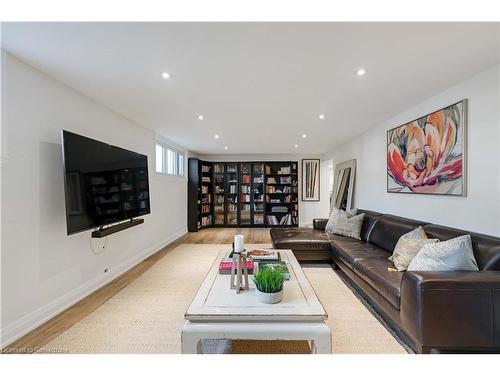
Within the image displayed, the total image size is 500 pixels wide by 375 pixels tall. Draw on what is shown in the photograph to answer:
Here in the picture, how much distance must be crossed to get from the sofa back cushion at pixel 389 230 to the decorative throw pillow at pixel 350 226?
315 millimetres

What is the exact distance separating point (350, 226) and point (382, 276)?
1.69 metres

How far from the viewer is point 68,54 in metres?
1.81

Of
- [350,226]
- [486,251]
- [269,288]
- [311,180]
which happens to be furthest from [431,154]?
[311,180]

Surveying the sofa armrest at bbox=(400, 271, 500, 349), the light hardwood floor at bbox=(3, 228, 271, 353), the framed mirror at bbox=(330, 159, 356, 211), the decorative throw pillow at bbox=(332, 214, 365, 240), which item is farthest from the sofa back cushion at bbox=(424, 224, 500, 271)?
the light hardwood floor at bbox=(3, 228, 271, 353)

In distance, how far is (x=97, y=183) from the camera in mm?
2477

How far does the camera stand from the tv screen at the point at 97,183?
216 cm

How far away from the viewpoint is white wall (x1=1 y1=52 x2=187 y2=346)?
184 cm

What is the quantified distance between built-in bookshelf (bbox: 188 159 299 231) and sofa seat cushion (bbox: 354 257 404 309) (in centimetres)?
467

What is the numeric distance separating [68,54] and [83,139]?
31.1 inches

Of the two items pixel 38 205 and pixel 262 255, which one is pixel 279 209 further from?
pixel 38 205

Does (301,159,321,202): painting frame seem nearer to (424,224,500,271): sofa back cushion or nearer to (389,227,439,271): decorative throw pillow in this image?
(389,227,439,271): decorative throw pillow

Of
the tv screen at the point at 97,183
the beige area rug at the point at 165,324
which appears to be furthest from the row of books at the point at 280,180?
the tv screen at the point at 97,183
